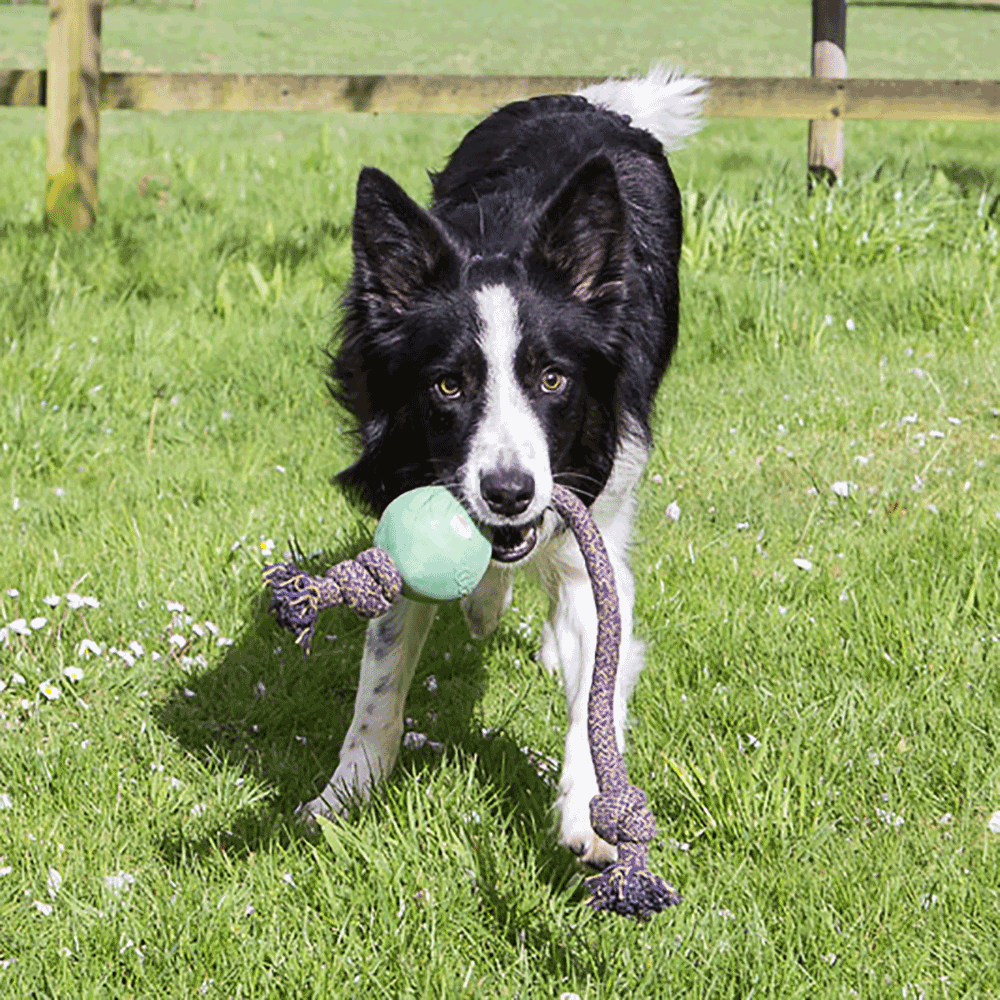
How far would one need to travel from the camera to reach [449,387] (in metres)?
2.61

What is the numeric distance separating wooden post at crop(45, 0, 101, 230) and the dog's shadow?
4072 millimetres

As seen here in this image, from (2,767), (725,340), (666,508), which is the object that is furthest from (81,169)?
(2,767)

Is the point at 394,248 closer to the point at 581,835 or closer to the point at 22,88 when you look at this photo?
the point at 581,835

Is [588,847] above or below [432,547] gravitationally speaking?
below

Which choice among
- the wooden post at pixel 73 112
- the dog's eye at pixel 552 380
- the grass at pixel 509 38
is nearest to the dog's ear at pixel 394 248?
the dog's eye at pixel 552 380

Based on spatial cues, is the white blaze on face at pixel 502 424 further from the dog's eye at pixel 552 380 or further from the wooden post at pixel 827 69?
the wooden post at pixel 827 69

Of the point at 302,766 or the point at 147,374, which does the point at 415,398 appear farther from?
the point at 147,374

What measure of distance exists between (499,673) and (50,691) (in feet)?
3.83

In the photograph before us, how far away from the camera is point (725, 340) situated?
5.68m

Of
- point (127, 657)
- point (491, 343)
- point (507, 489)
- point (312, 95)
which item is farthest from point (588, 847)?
point (312, 95)

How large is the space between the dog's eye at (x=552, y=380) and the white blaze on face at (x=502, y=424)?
0.09 metres

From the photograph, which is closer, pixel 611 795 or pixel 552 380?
pixel 611 795

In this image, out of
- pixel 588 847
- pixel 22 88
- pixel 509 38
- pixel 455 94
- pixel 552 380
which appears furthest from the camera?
pixel 509 38

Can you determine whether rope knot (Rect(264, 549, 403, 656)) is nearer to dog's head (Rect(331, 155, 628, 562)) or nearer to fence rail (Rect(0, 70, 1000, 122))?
dog's head (Rect(331, 155, 628, 562))
